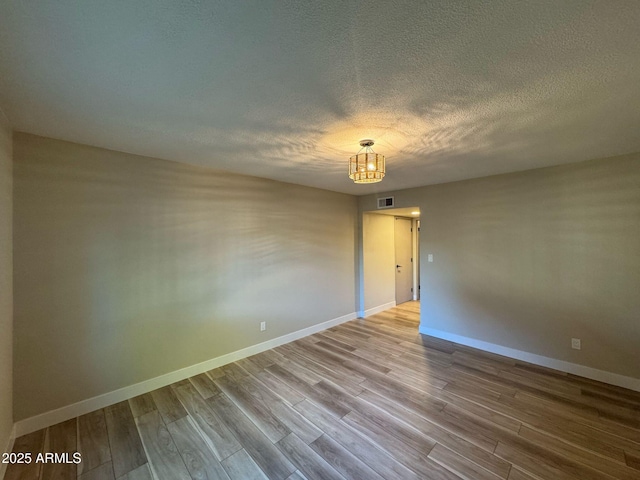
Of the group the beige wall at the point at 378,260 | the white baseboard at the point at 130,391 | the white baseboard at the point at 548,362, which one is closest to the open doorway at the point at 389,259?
the beige wall at the point at 378,260

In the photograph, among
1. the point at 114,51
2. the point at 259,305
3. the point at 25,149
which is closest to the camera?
the point at 114,51

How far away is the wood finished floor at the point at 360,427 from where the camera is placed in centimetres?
169

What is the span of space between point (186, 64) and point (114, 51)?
0.31 meters

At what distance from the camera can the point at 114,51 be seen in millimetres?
1186

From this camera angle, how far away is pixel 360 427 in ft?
6.74

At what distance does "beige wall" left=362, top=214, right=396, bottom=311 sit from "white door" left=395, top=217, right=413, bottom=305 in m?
0.24

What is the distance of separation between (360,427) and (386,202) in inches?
135

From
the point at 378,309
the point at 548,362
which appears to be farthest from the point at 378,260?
the point at 548,362

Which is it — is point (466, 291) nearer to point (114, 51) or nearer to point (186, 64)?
point (186, 64)

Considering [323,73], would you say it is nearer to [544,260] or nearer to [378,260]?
[544,260]

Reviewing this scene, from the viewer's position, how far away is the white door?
5.92m

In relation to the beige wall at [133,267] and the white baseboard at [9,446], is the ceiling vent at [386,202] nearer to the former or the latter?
the beige wall at [133,267]

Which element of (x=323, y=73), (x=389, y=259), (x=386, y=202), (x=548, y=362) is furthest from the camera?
(x=389, y=259)

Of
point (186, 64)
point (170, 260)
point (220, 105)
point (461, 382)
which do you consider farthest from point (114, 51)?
point (461, 382)
